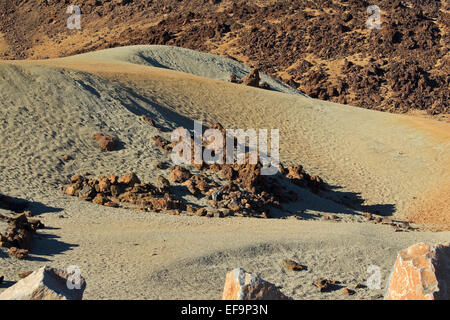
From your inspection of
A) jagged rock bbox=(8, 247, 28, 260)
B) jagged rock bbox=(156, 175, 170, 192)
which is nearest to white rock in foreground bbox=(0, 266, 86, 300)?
jagged rock bbox=(8, 247, 28, 260)

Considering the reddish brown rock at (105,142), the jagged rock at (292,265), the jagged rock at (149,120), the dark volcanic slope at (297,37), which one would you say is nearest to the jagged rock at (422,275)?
the jagged rock at (292,265)

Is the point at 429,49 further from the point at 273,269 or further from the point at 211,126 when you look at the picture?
the point at 273,269

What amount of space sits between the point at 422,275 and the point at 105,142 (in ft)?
43.5

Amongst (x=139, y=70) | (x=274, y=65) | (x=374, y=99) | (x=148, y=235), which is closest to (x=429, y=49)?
(x=374, y=99)

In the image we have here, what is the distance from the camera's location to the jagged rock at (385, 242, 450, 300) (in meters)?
5.69

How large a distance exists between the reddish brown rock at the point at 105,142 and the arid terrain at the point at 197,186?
0.07 m

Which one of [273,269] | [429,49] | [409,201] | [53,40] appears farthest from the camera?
[53,40]

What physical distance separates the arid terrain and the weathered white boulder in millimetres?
2862

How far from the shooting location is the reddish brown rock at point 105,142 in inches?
687

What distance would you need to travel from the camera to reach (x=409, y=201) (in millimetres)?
18844

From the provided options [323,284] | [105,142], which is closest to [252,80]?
[105,142]

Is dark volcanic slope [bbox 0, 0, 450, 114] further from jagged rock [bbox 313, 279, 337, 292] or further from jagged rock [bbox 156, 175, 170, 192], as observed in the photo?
jagged rock [bbox 313, 279, 337, 292]

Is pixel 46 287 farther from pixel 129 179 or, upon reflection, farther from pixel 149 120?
pixel 149 120
